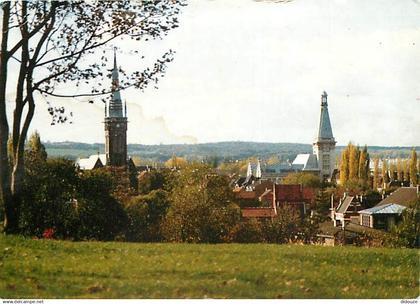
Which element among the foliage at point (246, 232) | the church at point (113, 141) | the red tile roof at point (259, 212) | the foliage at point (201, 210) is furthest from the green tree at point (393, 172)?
the church at point (113, 141)

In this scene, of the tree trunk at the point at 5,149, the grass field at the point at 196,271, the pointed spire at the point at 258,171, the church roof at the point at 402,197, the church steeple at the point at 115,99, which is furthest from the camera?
the church roof at the point at 402,197

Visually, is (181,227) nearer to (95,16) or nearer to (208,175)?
(208,175)

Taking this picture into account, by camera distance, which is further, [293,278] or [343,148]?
[343,148]

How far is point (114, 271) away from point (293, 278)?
129 centimetres

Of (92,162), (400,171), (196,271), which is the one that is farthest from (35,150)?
(400,171)

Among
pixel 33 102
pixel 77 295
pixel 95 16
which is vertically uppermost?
pixel 95 16

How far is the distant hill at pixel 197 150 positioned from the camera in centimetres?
549

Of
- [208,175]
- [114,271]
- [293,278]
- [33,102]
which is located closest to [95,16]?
[33,102]

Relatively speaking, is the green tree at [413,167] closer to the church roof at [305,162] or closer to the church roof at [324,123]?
the church roof at [324,123]

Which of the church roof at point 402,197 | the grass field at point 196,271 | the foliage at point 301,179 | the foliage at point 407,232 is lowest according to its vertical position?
the grass field at point 196,271

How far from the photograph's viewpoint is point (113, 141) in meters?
5.55

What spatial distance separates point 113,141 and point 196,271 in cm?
136

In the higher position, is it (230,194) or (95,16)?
(95,16)

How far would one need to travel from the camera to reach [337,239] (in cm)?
570
